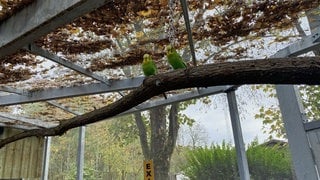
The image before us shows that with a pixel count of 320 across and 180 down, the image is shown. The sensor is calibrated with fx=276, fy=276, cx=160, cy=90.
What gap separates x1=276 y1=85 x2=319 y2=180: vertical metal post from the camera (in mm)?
2662

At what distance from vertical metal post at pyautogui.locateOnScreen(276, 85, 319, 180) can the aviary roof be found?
0.54 metres

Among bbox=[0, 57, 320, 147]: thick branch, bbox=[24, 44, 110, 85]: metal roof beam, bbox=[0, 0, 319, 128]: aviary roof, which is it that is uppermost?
bbox=[0, 0, 319, 128]: aviary roof

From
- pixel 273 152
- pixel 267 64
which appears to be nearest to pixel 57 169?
pixel 273 152

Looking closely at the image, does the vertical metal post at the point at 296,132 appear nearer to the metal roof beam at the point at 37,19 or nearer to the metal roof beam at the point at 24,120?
the metal roof beam at the point at 37,19

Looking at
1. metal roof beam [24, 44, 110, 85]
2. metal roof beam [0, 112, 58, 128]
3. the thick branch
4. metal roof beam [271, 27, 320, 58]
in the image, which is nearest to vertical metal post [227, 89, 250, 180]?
metal roof beam [271, 27, 320, 58]

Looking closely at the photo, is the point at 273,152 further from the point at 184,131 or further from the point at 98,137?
the point at 98,137

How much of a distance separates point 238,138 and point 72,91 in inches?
90.8

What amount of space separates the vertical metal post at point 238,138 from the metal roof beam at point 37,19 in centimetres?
279

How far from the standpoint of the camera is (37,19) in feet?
5.80

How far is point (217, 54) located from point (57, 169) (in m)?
6.64

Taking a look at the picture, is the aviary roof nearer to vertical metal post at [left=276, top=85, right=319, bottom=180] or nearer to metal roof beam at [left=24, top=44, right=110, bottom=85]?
metal roof beam at [left=24, top=44, right=110, bottom=85]

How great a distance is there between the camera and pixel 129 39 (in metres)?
2.53

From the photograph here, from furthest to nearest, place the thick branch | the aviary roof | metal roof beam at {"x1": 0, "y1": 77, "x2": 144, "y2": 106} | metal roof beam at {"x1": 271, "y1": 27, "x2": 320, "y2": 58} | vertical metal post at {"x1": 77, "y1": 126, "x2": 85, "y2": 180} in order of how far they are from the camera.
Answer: vertical metal post at {"x1": 77, "y1": 126, "x2": 85, "y2": 180}, metal roof beam at {"x1": 0, "y1": 77, "x2": 144, "y2": 106}, metal roof beam at {"x1": 271, "y1": 27, "x2": 320, "y2": 58}, the aviary roof, the thick branch

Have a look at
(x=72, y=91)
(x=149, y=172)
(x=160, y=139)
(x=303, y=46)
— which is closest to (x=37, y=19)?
(x=72, y=91)
